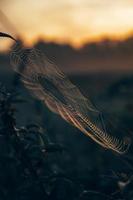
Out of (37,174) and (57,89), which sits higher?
(57,89)

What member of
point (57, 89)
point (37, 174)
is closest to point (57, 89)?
point (57, 89)

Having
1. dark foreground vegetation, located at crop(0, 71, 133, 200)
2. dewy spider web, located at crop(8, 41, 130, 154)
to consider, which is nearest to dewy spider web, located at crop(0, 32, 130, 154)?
dewy spider web, located at crop(8, 41, 130, 154)

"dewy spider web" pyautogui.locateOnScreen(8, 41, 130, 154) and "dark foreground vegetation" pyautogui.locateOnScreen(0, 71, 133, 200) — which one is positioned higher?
"dewy spider web" pyautogui.locateOnScreen(8, 41, 130, 154)

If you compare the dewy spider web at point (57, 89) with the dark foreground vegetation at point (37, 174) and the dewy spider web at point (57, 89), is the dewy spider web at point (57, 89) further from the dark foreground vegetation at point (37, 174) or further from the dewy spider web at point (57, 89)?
the dark foreground vegetation at point (37, 174)

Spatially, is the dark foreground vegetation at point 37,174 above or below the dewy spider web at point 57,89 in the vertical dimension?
below

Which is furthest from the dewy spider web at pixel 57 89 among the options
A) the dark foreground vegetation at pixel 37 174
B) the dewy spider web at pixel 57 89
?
the dark foreground vegetation at pixel 37 174

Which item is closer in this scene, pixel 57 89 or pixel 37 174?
pixel 37 174

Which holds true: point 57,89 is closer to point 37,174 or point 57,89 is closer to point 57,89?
point 57,89

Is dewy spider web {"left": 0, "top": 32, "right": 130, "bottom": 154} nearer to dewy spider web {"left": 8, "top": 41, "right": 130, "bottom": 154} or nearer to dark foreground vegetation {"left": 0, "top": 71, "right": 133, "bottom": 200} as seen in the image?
dewy spider web {"left": 8, "top": 41, "right": 130, "bottom": 154}
